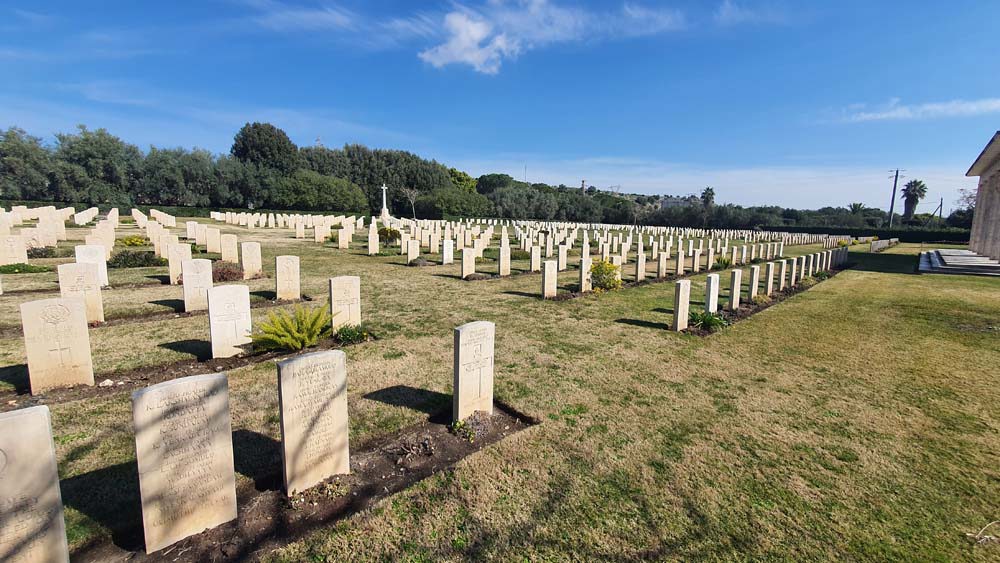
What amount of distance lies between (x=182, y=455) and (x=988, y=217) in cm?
3695

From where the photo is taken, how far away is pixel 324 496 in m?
3.58

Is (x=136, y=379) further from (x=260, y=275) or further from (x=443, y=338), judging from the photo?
(x=260, y=275)

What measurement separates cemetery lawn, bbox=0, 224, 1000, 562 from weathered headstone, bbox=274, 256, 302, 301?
4.17 ft

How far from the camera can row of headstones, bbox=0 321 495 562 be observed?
253 centimetres

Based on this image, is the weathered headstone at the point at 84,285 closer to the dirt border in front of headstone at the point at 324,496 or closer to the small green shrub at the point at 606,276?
the dirt border in front of headstone at the point at 324,496

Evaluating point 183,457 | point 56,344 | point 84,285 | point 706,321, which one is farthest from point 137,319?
point 706,321

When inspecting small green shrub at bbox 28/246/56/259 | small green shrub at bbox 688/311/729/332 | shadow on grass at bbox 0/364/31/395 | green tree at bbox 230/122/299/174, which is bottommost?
shadow on grass at bbox 0/364/31/395

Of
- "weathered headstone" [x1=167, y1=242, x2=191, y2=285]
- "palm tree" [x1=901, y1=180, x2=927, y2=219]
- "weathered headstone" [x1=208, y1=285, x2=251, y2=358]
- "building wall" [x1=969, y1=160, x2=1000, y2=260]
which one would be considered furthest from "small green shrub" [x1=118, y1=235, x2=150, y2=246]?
"palm tree" [x1=901, y1=180, x2=927, y2=219]

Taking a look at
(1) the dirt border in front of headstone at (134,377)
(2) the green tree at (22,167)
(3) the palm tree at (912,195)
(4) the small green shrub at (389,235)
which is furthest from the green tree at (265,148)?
(3) the palm tree at (912,195)

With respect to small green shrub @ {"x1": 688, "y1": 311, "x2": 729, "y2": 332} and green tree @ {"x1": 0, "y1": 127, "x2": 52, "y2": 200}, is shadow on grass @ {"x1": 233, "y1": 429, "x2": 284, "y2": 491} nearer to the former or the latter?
small green shrub @ {"x1": 688, "y1": 311, "x2": 729, "y2": 332}

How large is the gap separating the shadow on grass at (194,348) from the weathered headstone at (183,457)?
4.04m

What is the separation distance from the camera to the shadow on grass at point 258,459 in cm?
377

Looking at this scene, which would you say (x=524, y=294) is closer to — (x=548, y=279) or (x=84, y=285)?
(x=548, y=279)

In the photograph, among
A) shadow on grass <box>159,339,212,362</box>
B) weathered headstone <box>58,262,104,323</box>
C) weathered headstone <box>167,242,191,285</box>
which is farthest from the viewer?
weathered headstone <box>167,242,191,285</box>
